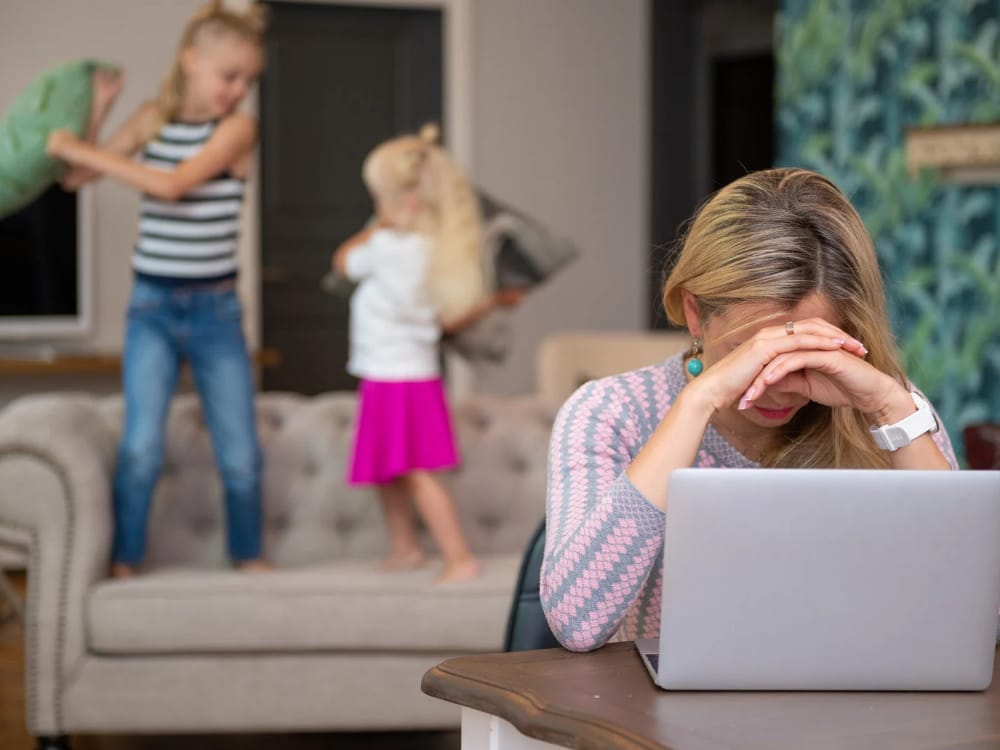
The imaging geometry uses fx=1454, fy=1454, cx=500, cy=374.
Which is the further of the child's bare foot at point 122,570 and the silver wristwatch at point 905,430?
the child's bare foot at point 122,570

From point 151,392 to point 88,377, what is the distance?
2.28m

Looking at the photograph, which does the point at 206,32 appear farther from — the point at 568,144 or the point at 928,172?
the point at 568,144

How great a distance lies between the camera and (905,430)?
4.91 ft

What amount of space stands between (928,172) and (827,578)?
3.66 metres

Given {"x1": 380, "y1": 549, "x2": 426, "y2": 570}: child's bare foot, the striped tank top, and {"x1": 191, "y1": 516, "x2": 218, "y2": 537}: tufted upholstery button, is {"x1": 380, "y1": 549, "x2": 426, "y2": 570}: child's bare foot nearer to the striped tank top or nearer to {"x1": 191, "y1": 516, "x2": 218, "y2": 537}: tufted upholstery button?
{"x1": 191, "y1": 516, "x2": 218, "y2": 537}: tufted upholstery button

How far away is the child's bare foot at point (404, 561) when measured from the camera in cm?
328

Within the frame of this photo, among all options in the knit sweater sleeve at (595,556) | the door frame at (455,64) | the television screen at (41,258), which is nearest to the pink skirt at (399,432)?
the knit sweater sleeve at (595,556)

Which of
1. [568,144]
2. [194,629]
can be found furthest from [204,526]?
[568,144]

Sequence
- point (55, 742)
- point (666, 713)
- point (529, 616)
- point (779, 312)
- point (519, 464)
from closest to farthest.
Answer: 1. point (666, 713)
2. point (779, 312)
3. point (529, 616)
4. point (55, 742)
5. point (519, 464)

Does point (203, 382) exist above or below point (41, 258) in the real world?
below

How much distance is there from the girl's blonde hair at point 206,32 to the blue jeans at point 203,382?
422 mm

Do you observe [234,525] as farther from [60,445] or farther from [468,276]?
[468,276]

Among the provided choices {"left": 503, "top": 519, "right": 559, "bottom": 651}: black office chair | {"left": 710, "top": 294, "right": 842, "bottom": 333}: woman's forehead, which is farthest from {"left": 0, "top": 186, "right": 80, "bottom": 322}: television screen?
{"left": 710, "top": 294, "right": 842, "bottom": 333}: woman's forehead

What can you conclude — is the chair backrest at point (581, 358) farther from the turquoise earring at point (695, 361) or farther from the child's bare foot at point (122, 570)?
the turquoise earring at point (695, 361)
